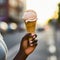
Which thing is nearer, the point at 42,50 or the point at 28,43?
the point at 28,43

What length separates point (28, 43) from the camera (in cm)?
270

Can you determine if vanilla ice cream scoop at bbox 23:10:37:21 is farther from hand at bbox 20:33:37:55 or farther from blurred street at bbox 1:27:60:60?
blurred street at bbox 1:27:60:60

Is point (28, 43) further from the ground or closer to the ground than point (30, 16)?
closer to the ground

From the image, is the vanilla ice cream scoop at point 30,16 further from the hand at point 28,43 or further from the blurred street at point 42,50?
the blurred street at point 42,50

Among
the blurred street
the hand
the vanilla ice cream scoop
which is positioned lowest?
the blurred street

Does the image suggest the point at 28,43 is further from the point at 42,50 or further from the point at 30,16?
the point at 42,50

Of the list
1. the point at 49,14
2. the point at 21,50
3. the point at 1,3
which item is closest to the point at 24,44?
the point at 21,50

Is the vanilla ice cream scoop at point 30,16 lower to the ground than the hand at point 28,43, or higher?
higher

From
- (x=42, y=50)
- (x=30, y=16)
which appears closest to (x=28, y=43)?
(x=30, y=16)

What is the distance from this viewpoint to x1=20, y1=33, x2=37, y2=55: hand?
2.65 m

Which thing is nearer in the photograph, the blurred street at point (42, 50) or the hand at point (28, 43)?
the hand at point (28, 43)

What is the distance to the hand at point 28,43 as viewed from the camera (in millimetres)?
2650

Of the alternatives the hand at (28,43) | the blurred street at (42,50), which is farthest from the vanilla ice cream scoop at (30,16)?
the blurred street at (42,50)

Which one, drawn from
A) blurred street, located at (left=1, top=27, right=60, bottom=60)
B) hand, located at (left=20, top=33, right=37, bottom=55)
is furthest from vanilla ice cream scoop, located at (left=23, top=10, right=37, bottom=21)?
blurred street, located at (left=1, top=27, right=60, bottom=60)
